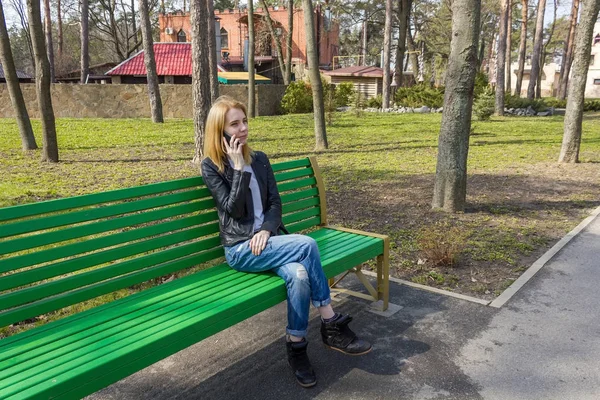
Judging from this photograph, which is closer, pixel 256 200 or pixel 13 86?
pixel 256 200

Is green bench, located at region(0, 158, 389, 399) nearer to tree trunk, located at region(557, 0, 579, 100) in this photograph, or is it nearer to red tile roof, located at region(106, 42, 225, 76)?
red tile roof, located at region(106, 42, 225, 76)

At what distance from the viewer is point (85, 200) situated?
2.69m

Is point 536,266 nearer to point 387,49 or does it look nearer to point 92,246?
point 92,246

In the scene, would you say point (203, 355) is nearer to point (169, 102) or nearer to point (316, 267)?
point (316, 267)

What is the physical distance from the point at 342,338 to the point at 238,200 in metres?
1.08

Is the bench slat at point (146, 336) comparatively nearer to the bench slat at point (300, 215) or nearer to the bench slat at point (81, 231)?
the bench slat at point (81, 231)

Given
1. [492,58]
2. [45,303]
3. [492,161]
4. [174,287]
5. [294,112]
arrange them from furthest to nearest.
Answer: [492,58] < [294,112] < [492,161] < [174,287] < [45,303]

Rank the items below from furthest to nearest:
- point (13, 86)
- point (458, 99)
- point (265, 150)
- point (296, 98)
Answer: point (296, 98) → point (265, 150) → point (13, 86) → point (458, 99)

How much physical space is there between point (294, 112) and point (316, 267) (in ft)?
66.8

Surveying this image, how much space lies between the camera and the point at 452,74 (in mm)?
5988

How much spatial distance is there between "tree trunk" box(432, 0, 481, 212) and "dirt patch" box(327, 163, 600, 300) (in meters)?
0.47

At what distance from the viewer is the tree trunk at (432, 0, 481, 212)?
5867mm

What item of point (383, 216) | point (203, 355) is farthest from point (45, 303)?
point (383, 216)

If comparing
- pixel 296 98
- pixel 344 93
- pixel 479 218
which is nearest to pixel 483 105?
pixel 296 98
